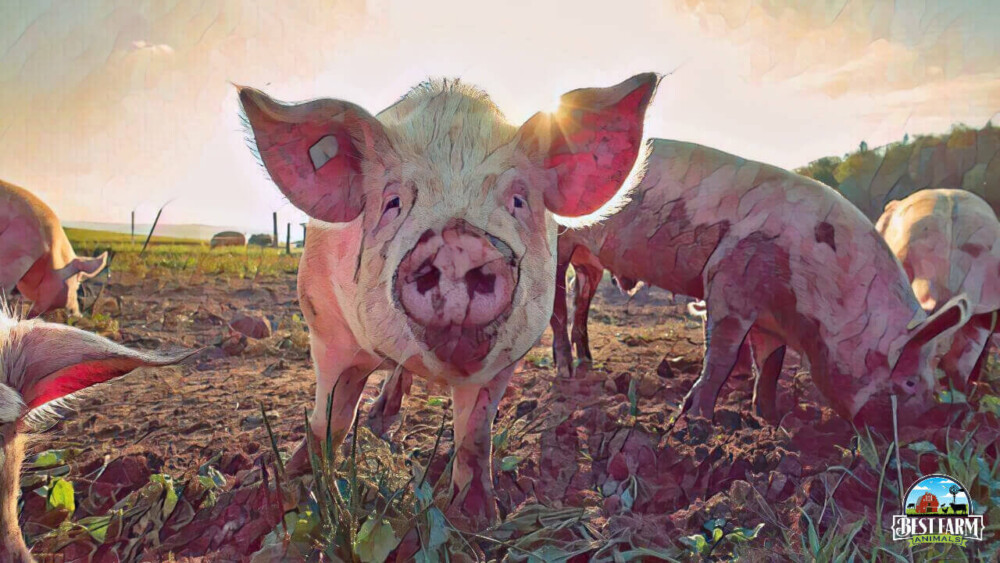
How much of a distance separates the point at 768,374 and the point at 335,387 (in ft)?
9.58

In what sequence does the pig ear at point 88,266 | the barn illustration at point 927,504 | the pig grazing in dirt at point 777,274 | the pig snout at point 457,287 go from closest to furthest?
the pig snout at point 457,287 < the barn illustration at point 927,504 < the pig grazing in dirt at point 777,274 < the pig ear at point 88,266

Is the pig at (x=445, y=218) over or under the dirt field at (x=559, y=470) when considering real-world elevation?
over

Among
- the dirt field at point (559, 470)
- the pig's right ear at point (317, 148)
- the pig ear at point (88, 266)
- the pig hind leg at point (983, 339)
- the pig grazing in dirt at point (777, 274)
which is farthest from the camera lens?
the pig ear at point (88, 266)

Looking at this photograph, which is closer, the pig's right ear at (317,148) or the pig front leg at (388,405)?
the pig's right ear at (317,148)

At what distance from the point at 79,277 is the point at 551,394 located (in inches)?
263

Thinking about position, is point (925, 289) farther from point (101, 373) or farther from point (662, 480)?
point (101, 373)

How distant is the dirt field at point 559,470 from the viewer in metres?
2.13

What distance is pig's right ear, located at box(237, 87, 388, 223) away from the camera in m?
1.93

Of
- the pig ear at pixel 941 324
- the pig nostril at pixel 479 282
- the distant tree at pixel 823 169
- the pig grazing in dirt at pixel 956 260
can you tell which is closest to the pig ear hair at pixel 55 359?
the pig nostril at pixel 479 282

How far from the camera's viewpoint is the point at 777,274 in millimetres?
3768

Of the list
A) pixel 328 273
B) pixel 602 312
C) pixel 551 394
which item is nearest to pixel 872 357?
pixel 551 394

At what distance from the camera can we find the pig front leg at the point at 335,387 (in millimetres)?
2557

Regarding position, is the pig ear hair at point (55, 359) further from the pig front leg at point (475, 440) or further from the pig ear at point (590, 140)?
the pig ear at point (590, 140)

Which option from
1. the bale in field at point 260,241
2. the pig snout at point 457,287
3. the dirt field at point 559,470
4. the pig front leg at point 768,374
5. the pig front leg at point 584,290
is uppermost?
the bale in field at point 260,241
